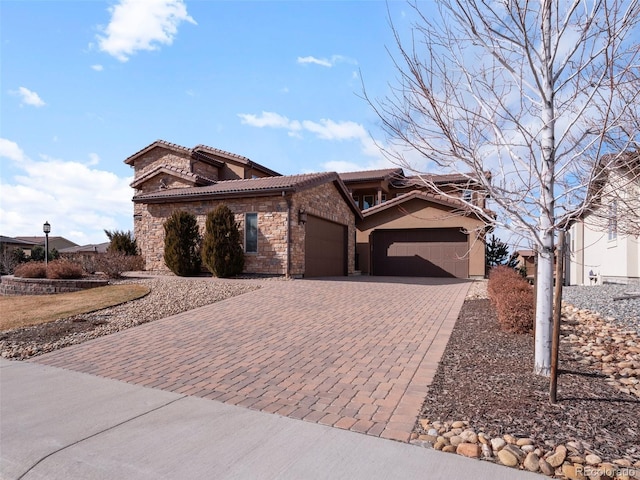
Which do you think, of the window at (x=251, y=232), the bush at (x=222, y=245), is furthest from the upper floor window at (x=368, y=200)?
the bush at (x=222, y=245)

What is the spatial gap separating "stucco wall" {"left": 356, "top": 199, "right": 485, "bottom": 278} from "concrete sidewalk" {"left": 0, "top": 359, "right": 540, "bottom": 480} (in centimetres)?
1538

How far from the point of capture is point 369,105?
14.5 ft

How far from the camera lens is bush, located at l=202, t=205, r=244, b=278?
1473 centimetres

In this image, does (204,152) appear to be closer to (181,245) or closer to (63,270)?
(181,245)

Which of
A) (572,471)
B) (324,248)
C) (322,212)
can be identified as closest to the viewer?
(572,471)

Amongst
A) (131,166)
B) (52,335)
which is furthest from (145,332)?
(131,166)

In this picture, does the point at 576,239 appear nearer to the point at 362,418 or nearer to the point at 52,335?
the point at 362,418

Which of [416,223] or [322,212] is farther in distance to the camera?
[416,223]

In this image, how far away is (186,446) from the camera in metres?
3.07

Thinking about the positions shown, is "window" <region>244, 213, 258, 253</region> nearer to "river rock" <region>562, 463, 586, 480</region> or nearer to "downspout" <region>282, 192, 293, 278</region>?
"downspout" <region>282, 192, 293, 278</region>

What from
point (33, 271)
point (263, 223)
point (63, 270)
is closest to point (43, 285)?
point (63, 270)

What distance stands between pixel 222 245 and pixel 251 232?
129 centimetres

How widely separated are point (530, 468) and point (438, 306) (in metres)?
6.68

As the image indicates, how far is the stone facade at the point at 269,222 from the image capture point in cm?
1482
